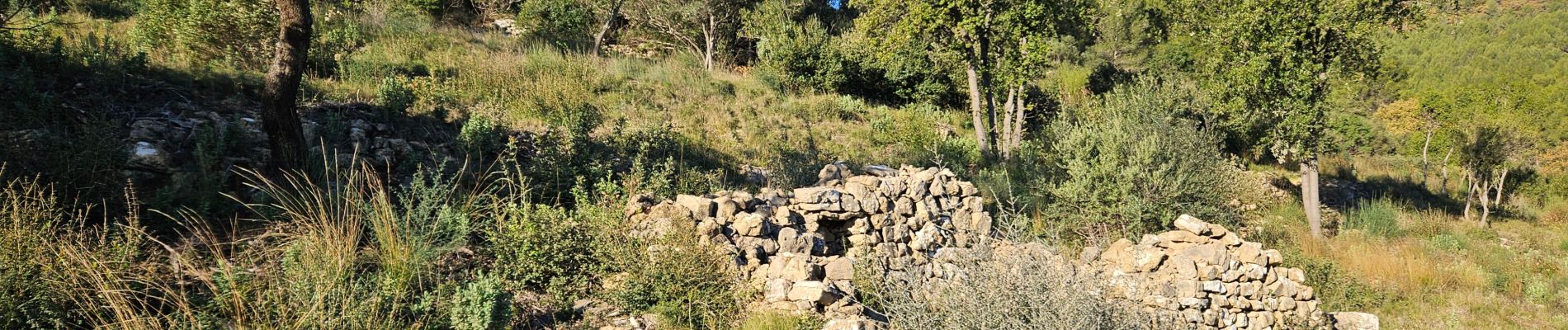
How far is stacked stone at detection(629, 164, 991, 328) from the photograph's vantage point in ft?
16.1

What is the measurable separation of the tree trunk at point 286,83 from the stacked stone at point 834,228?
9.20 feet

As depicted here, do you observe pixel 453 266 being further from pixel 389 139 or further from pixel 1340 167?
pixel 1340 167

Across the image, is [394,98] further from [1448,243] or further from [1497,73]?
[1497,73]

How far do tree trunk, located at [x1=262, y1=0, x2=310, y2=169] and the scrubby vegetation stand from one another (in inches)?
7.7

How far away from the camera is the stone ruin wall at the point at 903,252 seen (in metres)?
4.98

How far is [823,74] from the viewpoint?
55.3ft

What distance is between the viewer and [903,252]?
→ 6.38 meters

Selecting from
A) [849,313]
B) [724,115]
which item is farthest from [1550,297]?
[724,115]

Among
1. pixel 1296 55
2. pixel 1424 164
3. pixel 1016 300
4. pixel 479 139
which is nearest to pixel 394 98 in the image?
pixel 479 139

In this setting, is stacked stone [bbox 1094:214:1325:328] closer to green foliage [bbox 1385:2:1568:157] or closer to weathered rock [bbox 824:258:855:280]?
weathered rock [bbox 824:258:855:280]

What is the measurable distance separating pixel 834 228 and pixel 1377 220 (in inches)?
384

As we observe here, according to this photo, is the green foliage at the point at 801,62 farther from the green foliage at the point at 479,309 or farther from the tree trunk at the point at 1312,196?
the green foliage at the point at 479,309

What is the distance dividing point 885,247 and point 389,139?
4882 mm

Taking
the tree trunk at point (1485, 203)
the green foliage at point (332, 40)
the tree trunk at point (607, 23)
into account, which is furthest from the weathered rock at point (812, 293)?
the tree trunk at point (1485, 203)
